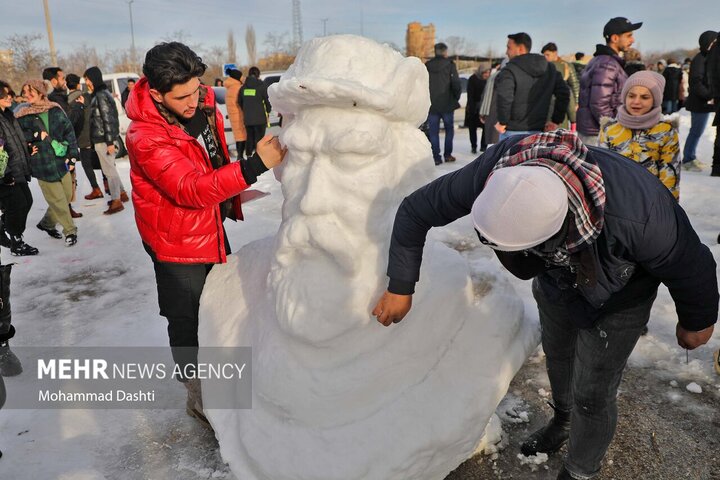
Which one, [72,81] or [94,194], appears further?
[94,194]

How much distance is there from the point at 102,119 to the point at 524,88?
515 cm

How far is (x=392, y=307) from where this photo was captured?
5.69 feet

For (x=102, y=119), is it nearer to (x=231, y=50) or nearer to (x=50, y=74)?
(x=50, y=74)

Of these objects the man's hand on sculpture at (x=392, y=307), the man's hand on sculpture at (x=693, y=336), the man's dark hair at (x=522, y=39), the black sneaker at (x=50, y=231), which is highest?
the man's dark hair at (x=522, y=39)

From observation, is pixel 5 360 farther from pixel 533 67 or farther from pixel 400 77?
pixel 533 67

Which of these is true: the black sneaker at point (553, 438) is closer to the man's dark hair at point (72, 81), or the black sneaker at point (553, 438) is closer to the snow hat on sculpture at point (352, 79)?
the snow hat on sculpture at point (352, 79)

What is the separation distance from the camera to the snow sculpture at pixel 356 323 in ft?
5.89

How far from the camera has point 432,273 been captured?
2.03m

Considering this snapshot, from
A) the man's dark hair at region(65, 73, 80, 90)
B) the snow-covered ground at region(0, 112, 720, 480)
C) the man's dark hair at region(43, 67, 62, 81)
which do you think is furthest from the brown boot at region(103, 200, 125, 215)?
the man's dark hair at region(43, 67, 62, 81)

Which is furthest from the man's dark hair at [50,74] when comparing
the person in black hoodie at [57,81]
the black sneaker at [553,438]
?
the black sneaker at [553,438]

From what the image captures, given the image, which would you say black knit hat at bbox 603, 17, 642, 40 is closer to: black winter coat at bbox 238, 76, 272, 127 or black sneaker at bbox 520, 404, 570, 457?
black sneaker at bbox 520, 404, 570, 457

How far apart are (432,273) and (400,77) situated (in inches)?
30.0

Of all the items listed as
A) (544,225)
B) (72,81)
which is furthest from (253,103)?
(544,225)

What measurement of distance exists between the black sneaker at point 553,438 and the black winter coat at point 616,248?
743 mm
